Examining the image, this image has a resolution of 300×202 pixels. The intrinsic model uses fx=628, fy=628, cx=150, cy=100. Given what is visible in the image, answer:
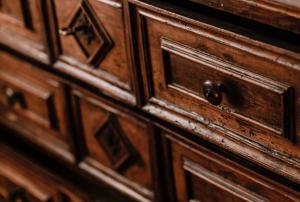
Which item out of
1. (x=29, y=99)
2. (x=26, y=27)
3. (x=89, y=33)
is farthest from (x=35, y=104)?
(x=89, y=33)

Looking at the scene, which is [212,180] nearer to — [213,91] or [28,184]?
[213,91]

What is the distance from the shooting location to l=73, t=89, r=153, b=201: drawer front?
0.91m

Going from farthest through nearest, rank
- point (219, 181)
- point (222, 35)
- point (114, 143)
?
1. point (114, 143)
2. point (219, 181)
3. point (222, 35)

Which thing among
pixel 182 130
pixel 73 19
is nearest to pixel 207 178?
pixel 182 130

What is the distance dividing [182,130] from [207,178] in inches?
2.8

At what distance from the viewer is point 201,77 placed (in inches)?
29.9

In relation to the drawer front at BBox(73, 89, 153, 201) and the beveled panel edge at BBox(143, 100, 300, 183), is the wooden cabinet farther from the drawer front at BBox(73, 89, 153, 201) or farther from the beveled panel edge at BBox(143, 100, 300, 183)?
the beveled panel edge at BBox(143, 100, 300, 183)

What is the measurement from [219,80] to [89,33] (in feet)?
0.75

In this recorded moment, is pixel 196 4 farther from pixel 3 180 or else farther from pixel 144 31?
pixel 3 180

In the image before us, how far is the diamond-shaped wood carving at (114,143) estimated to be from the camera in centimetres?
93

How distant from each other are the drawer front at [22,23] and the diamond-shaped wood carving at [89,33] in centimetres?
8

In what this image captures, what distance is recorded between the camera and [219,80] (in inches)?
29.1

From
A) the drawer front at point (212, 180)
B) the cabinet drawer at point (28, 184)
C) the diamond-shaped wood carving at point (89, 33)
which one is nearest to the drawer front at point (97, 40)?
the diamond-shaped wood carving at point (89, 33)

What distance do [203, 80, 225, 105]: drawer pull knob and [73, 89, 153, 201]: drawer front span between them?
157mm
